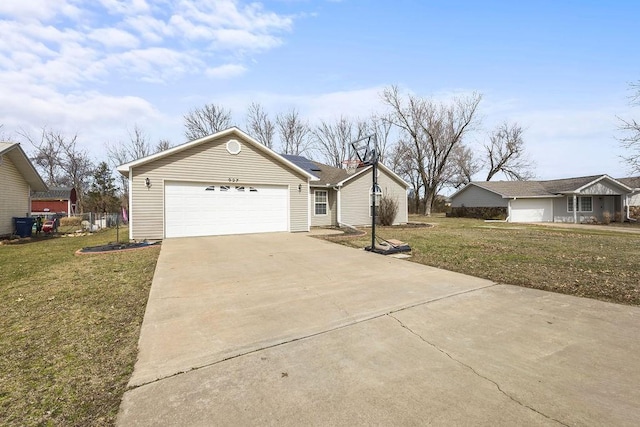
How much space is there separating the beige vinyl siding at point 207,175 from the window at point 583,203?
2627 cm

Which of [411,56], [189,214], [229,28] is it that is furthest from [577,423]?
[411,56]

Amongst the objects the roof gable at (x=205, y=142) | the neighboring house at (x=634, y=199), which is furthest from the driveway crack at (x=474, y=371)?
the neighboring house at (x=634, y=199)

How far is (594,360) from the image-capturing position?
2867 millimetres

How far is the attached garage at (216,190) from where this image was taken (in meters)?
11.9

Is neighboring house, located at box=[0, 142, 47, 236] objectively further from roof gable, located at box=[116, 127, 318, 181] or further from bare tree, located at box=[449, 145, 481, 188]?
bare tree, located at box=[449, 145, 481, 188]

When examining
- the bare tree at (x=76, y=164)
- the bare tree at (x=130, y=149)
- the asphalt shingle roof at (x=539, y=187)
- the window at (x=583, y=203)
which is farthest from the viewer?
the bare tree at (x=130, y=149)

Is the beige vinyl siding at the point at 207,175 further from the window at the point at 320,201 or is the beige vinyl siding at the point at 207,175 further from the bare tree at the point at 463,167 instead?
the bare tree at the point at 463,167

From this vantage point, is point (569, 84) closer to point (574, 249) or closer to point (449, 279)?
point (574, 249)

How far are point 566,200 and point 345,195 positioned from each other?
2274 cm

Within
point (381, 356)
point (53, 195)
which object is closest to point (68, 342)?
point (381, 356)

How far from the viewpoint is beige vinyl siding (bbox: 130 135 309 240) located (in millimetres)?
11859

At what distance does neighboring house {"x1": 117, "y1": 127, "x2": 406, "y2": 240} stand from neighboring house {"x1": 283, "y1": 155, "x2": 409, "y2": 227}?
9.89 ft

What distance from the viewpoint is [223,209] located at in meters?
13.3

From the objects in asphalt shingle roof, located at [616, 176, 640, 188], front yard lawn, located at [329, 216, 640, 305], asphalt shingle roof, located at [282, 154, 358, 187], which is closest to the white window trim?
asphalt shingle roof, located at [282, 154, 358, 187]
